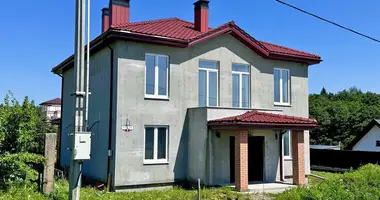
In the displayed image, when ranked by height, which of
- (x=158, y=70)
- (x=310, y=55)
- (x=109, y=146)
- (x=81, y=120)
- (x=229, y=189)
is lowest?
(x=229, y=189)

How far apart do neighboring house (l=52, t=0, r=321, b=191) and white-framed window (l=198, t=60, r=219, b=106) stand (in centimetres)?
5

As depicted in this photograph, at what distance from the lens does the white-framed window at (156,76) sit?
15.7 metres

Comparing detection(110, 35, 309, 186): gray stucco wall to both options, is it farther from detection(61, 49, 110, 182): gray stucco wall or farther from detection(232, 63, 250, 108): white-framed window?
detection(61, 49, 110, 182): gray stucco wall

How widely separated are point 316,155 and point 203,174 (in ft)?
53.6

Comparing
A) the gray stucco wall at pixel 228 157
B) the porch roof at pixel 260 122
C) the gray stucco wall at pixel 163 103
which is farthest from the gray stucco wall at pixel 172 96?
the porch roof at pixel 260 122

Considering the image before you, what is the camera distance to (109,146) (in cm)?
1526

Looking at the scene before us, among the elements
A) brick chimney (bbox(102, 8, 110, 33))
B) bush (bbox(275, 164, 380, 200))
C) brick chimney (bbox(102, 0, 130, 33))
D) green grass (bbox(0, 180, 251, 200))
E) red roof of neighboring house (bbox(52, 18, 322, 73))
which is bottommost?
green grass (bbox(0, 180, 251, 200))

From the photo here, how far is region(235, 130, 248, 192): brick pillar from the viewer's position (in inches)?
569

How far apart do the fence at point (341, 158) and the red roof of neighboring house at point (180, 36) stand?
848 cm

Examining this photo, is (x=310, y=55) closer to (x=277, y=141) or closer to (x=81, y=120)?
(x=277, y=141)

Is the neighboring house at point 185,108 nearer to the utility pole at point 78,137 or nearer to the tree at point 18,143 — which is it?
the tree at point 18,143

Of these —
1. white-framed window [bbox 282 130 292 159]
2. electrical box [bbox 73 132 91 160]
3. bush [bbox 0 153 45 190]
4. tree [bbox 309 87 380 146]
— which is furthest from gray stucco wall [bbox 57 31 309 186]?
tree [bbox 309 87 380 146]

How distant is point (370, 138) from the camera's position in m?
36.1

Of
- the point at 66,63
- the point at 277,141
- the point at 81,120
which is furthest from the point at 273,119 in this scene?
the point at 66,63
